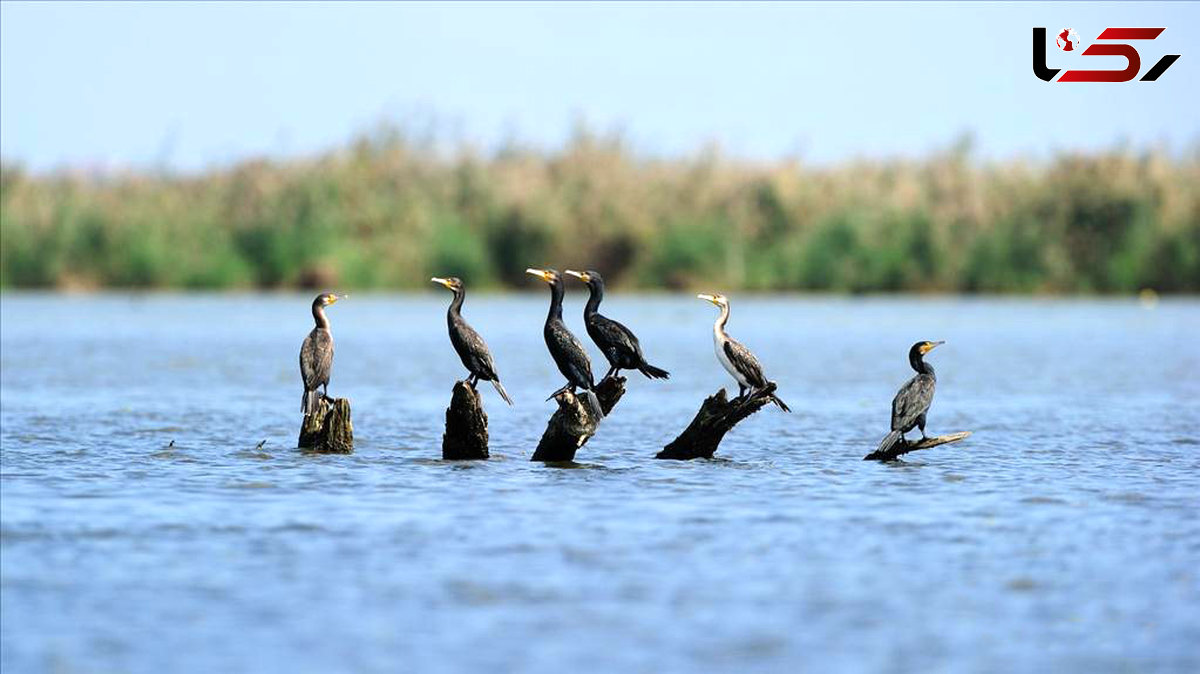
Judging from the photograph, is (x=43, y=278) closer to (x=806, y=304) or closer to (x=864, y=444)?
(x=806, y=304)

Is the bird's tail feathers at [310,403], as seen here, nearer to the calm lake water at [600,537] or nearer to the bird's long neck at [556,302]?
the calm lake water at [600,537]

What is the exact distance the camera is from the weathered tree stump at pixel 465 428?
15.0 metres

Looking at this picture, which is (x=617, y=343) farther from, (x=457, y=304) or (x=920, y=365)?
(x=920, y=365)

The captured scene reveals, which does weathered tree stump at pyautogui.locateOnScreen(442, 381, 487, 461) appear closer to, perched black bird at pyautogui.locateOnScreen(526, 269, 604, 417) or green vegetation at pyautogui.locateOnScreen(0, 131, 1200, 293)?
perched black bird at pyautogui.locateOnScreen(526, 269, 604, 417)

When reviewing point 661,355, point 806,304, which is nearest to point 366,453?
point 661,355

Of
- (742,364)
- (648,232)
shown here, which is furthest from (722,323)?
(648,232)

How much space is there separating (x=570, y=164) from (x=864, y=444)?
1436 inches

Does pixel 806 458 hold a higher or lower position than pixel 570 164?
lower

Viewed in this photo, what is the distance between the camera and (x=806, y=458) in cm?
1602

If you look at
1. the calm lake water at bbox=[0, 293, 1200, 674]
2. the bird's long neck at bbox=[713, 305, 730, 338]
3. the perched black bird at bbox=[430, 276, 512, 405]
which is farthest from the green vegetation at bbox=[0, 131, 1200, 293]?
the perched black bird at bbox=[430, 276, 512, 405]

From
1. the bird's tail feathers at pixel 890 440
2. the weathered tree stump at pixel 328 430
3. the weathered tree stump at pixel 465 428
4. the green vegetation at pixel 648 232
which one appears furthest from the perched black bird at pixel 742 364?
the green vegetation at pixel 648 232

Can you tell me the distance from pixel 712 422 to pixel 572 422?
1090mm

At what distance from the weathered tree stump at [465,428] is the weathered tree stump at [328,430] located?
2.58 ft

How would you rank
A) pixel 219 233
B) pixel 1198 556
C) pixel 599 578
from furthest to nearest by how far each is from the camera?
pixel 219 233 → pixel 1198 556 → pixel 599 578
